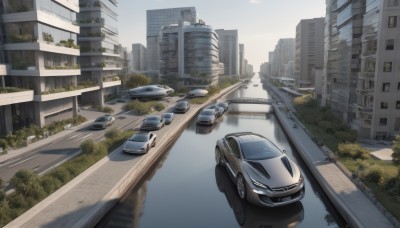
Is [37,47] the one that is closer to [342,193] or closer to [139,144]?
[139,144]

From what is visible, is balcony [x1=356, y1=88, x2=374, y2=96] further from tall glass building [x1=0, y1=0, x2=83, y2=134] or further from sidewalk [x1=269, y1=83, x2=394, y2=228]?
tall glass building [x1=0, y1=0, x2=83, y2=134]

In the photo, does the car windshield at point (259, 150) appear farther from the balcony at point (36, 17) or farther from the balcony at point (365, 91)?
the balcony at point (36, 17)

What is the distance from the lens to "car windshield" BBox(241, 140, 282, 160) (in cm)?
1566

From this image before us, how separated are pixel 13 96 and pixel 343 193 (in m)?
27.9

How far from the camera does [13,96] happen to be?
28.0 meters

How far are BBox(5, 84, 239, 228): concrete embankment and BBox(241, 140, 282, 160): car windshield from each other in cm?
693

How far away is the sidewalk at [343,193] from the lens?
12.7m

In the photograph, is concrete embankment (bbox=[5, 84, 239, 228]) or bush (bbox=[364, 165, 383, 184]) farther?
bush (bbox=[364, 165, 383, 184])

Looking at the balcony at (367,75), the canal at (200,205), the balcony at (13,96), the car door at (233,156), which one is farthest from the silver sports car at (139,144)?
the balcony at (367,75)

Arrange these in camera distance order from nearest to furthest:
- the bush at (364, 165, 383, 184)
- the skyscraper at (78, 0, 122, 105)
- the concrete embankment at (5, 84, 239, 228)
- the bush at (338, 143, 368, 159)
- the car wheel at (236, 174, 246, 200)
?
the concrete embankment at (5, 84, 239, 228) → the car wheel at (236, 174, 246, 200) → the bush at (364, 165, 383, 184) → the bush at (338, 143, 368, 159) → the skyscraper at (78, 0, 122, 105)

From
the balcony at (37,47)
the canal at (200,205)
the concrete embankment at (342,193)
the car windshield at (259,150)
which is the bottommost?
the canal at (200,205)

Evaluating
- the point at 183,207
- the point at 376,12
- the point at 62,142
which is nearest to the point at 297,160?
the point at 183,207

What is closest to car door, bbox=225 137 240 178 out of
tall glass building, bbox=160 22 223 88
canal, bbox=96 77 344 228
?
canal, bbox=96 77 344 228

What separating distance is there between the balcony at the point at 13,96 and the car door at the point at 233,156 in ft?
67.2
